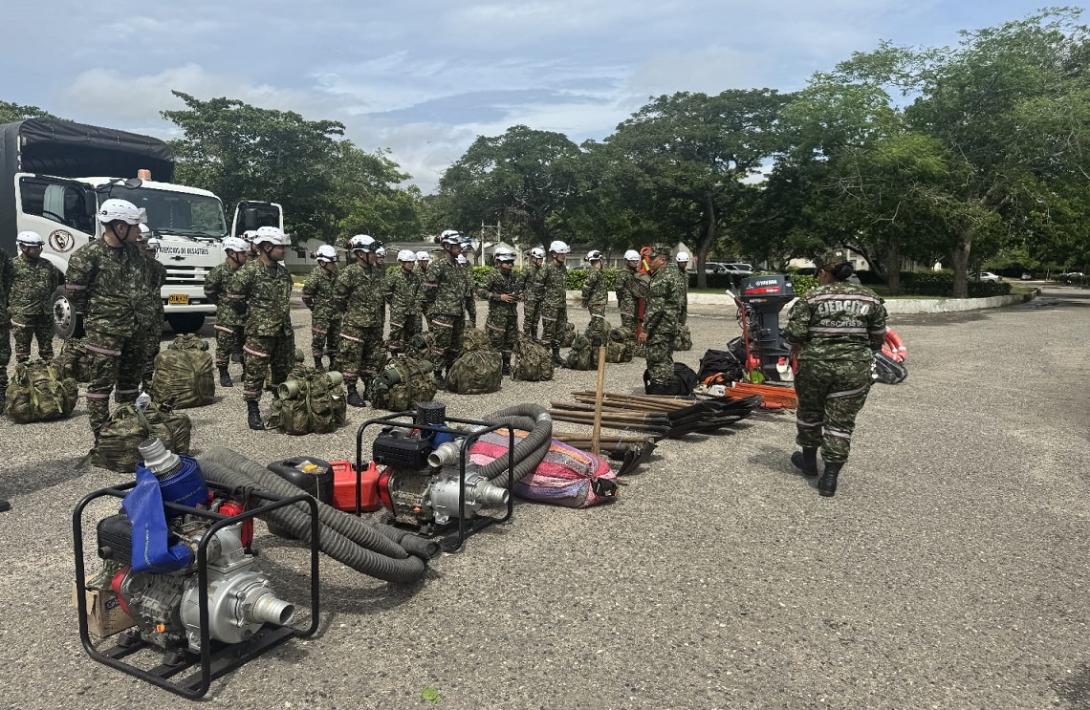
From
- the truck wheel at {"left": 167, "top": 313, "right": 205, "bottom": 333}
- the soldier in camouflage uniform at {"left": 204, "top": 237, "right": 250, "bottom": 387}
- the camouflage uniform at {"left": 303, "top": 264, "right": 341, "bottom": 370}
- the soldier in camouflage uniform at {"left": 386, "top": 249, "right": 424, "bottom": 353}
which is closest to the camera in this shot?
the soldier in camouflage uniform at {"left": 204, "top": 237, "right": 250, "bottom": 387}

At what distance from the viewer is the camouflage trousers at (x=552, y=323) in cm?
1159

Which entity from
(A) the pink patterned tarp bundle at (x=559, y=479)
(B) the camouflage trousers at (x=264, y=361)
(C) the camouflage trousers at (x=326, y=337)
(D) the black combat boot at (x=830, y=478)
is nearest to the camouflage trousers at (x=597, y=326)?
(C) the camouflage trousers at (x=326, y=337)

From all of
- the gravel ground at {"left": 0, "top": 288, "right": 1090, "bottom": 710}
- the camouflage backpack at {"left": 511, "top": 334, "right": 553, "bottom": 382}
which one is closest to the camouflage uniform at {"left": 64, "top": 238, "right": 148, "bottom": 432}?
the gravel ground at {"left": 0, "top": 288, "right": 1090, "bottom": 710}

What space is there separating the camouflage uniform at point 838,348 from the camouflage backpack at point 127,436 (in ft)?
16.2

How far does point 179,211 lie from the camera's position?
1313 centimetres

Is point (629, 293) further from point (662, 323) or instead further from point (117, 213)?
point (117, 213)

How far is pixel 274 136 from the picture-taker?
25.5 metres

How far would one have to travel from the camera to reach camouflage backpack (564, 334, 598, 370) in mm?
11281

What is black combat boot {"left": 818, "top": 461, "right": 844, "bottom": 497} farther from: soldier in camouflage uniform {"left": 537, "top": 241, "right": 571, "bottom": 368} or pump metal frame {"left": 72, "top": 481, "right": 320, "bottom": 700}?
soldier in camouflage uniform {"left": 537, "top": 241, "right": 571, "bottom": 368}

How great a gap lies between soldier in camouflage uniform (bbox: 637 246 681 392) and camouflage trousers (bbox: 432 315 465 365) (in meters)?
2.73

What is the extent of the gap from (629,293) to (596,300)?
1055 millimetres

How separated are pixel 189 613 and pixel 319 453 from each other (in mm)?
3446

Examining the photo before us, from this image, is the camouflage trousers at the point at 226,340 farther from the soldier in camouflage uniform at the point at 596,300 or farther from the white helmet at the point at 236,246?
the soldier in camouflage uniform at the point at 596,300

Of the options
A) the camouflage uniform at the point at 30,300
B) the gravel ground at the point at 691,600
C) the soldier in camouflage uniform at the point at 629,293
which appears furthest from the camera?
the soldier in camouflage uniform at the point at 629,293
